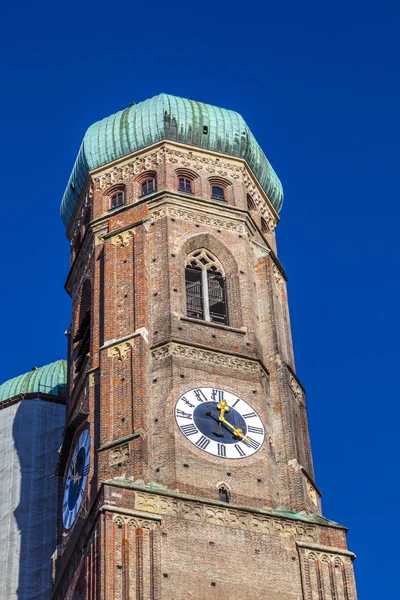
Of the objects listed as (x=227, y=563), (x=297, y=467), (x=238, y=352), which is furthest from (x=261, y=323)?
(x=227, y=563)

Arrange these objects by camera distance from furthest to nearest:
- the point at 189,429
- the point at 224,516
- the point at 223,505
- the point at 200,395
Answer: the point at 200,395, the point at 189,429, the point at 223,505, the point at 224,516

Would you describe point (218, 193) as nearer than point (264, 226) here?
Yes

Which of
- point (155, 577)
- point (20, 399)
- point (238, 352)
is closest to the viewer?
point (155, 577)

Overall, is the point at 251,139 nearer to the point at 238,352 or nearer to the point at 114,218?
the point at 114,218

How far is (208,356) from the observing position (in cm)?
4847

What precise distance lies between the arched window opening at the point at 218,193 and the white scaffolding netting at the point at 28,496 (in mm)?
10370

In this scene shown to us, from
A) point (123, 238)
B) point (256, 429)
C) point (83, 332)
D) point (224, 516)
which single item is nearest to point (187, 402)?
point (256, 429)

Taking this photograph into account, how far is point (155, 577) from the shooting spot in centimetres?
4209

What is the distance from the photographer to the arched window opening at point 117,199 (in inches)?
2127

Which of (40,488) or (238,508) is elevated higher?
(40,488)

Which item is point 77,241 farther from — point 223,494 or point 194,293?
point 223,494

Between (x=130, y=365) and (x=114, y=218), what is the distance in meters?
6.43

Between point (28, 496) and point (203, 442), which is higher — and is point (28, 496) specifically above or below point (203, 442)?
above

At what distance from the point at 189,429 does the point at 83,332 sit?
7722 millimetres
